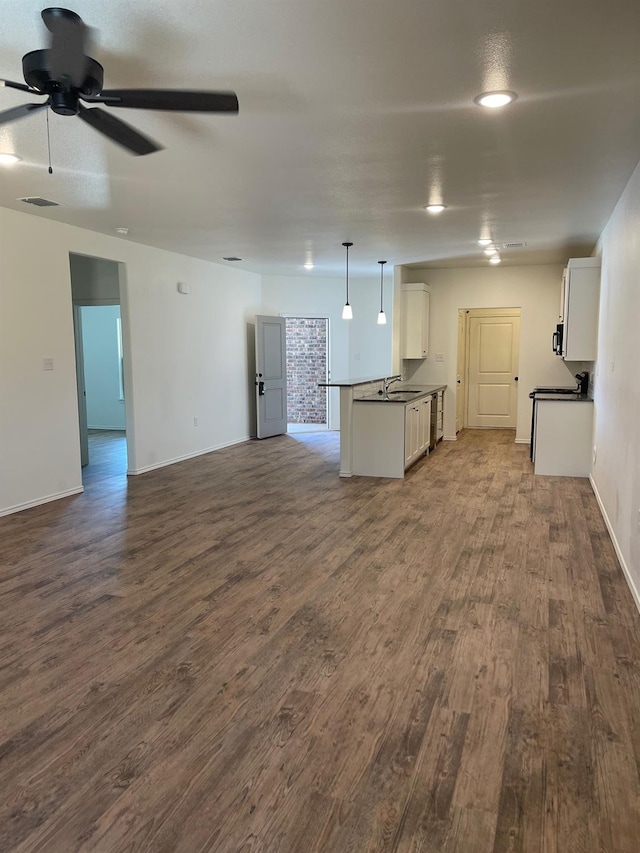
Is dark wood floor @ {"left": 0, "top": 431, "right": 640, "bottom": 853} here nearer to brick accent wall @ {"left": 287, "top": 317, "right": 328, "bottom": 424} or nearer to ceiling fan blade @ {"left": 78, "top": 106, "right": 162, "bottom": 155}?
ceiling fan blade @ {"left": 78, "top": 106, "right": 162, "bottom": 155}

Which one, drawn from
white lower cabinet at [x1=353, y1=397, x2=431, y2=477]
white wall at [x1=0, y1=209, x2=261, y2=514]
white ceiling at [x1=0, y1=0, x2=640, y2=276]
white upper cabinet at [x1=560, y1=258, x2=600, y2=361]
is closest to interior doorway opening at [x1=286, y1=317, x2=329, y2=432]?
white wall at [x1=0, y1=209, x2=261, y2=514]

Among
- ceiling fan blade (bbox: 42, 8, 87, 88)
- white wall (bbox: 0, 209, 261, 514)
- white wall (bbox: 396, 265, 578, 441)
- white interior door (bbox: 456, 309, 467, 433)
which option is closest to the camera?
ceiling fan blade (bbox: 42, 8, 87, 88)

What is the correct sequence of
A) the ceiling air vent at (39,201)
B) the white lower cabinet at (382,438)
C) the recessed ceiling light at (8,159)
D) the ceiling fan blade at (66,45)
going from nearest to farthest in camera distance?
the ceiling fan blade at (66,45)
the recessed ceiling light at (8,159)
the ceiling air vent at (39,201)
the white lower cabinet at (382,438)

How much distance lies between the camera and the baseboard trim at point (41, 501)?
5.18 meters

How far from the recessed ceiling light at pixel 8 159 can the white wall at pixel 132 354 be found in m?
1.39

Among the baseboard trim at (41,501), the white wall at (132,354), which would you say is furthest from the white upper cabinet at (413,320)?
the baseboard trim at (41,501)

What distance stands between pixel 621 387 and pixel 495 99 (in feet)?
7.62

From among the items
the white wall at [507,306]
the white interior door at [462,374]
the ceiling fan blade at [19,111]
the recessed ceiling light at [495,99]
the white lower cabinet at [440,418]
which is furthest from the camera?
the white interior door at [462,374]

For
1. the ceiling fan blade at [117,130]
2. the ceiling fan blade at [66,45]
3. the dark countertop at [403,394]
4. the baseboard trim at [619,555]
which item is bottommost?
the baseboard trim at [619,555]

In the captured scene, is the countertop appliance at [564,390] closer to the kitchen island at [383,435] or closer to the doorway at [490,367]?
the kitchen island at [383,435]

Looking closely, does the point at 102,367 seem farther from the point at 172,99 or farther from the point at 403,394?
the point at 172,99

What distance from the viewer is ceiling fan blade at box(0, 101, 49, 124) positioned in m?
2.28

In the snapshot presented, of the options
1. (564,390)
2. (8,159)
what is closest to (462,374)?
(564,390)

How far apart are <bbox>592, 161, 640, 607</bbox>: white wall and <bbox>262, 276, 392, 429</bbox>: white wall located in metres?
4.84
